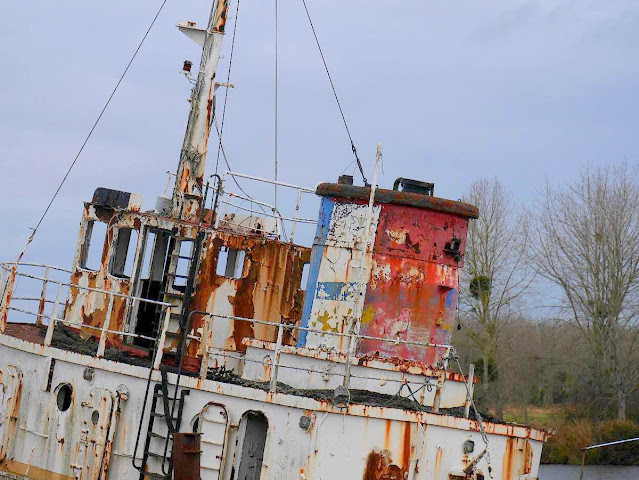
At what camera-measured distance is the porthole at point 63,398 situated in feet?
50.4

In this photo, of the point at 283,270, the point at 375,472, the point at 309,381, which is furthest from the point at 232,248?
the point at 375,472

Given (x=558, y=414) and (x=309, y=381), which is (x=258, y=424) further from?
(x=558, y=414)

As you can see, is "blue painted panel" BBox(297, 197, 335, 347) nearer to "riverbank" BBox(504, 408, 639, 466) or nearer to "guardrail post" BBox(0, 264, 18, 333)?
"guardrail post" BBox(0, 264, 18, 333)

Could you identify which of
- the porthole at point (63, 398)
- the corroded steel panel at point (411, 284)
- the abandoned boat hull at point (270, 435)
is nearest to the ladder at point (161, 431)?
the abandoned boat hull at point (270, 435)

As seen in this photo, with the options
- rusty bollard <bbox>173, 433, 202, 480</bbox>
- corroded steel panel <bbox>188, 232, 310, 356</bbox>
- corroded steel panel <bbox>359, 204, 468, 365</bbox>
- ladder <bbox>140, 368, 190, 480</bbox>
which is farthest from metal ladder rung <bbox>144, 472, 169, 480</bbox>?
corroded steel panel <bbox>359, 204, 468, 365</bbox>

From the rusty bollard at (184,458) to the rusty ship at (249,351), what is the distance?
2 cm

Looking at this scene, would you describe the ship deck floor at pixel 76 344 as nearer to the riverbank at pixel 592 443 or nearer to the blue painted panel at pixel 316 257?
the blue painted panel at pixel 316 257

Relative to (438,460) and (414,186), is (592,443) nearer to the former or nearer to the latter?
(414,186)

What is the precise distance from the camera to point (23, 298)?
17.5 metres

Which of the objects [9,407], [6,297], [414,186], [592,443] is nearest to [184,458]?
[9,407]

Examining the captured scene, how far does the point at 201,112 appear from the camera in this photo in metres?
18.6

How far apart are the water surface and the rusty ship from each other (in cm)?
1717

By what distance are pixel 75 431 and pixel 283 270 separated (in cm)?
494

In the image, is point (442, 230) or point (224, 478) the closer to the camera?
point (224, 478)
